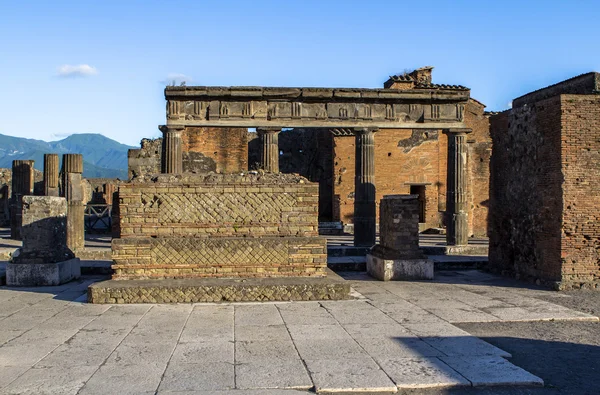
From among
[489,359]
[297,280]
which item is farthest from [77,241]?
[489,359]

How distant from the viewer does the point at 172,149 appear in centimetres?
1430

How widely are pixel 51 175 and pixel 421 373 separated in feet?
52.0

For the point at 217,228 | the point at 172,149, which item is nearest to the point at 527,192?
the point at 217,228

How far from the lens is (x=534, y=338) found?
5.65 metres

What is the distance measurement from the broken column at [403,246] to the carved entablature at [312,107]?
5598mm

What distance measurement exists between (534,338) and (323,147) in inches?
819

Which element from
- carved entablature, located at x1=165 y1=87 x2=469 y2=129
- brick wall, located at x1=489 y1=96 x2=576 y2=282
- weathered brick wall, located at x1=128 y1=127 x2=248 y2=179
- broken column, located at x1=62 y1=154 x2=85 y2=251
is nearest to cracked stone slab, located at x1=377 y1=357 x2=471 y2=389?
brick wall, located at x1=489 y1=96 x2=576 y2=282

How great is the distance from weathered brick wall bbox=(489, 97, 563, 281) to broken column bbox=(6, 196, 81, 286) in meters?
8.22

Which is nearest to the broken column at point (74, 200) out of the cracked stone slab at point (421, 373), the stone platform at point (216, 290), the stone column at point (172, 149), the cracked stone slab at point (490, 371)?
the stone column at point (172, 149)

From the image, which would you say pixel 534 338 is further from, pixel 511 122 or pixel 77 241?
pixel 77 241

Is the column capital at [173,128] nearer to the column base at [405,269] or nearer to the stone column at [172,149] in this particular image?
the stone column at [172,149]

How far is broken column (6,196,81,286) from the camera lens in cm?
890

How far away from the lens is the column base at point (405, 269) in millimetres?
9742

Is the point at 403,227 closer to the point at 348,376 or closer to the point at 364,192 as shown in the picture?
the point at 364,192
